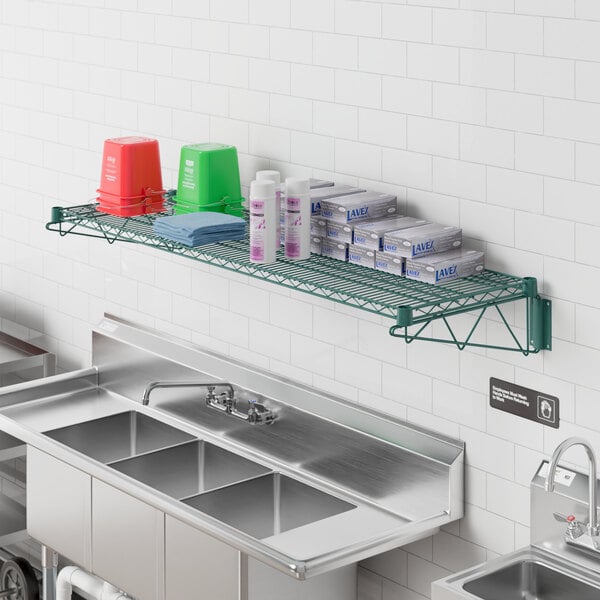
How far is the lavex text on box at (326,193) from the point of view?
325cm

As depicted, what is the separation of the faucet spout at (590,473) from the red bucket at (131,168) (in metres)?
1.58

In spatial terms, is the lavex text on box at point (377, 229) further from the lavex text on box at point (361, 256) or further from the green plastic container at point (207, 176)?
the green plastic container at point (207, 176)

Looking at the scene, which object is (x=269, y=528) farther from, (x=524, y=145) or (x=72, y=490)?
(x=524, y=145)

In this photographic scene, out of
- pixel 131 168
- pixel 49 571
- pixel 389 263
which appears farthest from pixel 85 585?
pixel 389 263

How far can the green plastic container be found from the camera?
353cm

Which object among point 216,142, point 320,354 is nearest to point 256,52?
point 216,142

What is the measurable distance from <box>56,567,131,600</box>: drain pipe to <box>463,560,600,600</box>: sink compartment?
1.36m

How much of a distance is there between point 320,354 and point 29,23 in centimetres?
180

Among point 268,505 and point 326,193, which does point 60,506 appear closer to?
point 268,505

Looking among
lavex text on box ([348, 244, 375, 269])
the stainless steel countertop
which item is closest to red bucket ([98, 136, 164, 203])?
the stainless steel countertop

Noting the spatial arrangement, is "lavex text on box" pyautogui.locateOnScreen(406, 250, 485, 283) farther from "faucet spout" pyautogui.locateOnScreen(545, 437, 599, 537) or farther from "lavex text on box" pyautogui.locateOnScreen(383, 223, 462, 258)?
"faucet spout" pyautogui.locateOnScreen(545, 437, 599, 537)

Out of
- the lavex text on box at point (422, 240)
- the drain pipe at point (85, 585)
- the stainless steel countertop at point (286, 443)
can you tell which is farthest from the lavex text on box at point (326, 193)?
the drain pipe at point (85, 585)

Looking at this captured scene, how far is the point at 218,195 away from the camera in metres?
3.57

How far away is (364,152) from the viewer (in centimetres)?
337
